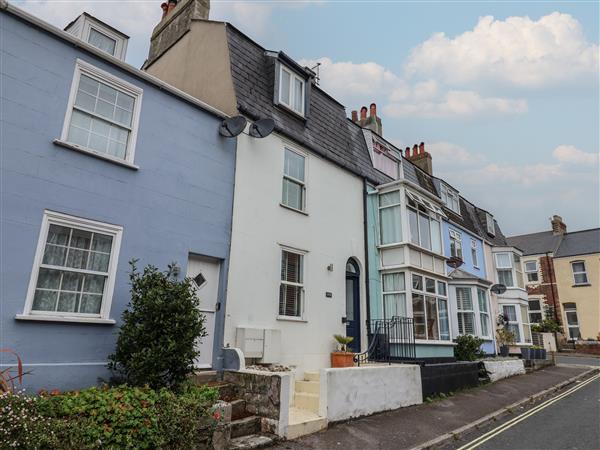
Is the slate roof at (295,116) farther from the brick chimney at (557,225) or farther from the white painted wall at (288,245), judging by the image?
the brick chimney at (557,225)

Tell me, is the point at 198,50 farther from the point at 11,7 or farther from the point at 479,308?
the point at 479,308

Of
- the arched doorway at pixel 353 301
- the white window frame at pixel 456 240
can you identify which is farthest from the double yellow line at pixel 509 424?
the white window frame at pixel 456 240

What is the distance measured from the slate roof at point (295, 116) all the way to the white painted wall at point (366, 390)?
21.6ft

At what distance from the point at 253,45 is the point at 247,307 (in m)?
8.04

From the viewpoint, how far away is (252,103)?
1027 cm

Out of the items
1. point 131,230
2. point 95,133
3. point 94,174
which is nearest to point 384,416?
point 131,230

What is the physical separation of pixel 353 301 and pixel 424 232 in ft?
13.5

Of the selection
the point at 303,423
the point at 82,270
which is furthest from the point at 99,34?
the point at 303,423

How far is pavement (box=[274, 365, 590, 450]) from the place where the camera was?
6734mm

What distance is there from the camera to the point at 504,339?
20047 millimetres

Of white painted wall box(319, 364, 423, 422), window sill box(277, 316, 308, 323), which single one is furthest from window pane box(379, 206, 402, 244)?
window sill box(277, 316, 308, 323)

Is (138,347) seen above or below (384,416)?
above

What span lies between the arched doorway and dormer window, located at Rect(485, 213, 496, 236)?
52.0 ft

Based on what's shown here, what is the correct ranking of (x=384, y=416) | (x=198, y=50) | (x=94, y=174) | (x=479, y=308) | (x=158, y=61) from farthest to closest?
(x=479, y=308)
(x=158, y=61)
(x=198, y=50)
(x=384, y=416)
(x=94, y=174)
